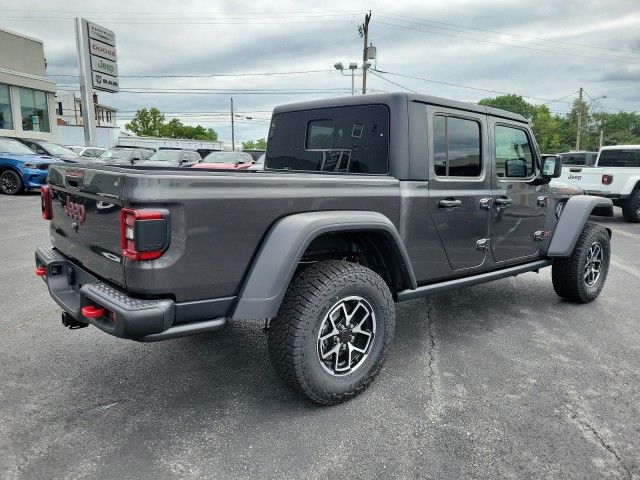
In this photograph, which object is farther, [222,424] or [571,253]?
[571,253]

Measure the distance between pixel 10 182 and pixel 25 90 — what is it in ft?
54.6

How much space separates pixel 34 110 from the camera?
26.7 m

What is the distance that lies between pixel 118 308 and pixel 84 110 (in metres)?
25.7

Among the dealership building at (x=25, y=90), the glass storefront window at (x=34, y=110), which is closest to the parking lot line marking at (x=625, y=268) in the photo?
the dealership building at (x=25, y=90)

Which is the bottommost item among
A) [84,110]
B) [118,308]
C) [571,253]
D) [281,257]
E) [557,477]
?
[557,477]

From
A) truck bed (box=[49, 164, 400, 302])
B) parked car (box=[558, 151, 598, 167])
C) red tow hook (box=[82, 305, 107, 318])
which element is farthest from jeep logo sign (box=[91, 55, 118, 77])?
red tow hook (box=[82, 305, 107, 318])

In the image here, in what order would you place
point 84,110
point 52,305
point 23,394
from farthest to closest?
point 84,110, point 52,305, point 23,394

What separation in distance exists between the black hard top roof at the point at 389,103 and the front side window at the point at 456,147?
11 centimetres

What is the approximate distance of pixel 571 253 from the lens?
14.9 ft

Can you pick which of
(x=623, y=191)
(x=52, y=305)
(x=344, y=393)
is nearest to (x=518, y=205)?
(x=344, y=393)

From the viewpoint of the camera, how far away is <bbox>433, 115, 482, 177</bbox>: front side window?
11.1ft

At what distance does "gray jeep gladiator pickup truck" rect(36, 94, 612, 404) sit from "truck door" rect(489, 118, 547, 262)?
0.06 ft

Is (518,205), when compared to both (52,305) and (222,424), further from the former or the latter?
(52,305)

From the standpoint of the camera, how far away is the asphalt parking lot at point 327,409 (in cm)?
229
